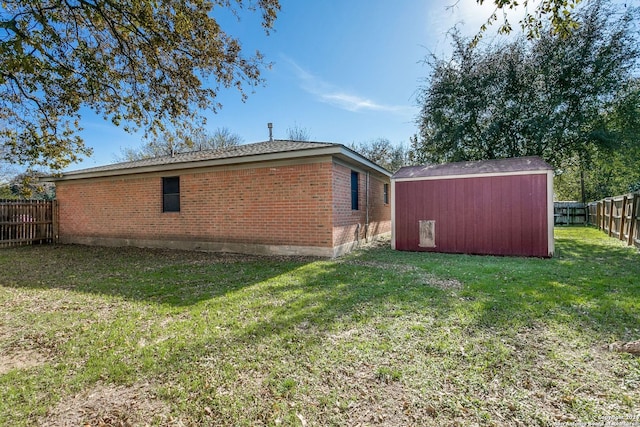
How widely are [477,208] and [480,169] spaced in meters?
1.13

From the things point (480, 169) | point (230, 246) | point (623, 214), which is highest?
point (480, 169)

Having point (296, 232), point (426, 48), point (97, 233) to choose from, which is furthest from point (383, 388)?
point (426, 48)

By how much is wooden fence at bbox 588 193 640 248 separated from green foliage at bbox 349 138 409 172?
1534 cm

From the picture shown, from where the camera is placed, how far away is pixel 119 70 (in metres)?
6.02

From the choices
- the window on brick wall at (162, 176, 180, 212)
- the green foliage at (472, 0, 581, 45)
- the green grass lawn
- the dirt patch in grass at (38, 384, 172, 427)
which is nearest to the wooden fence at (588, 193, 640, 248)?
the green grass lawn

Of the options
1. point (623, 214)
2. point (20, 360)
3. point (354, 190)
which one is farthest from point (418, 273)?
point (623, 214)

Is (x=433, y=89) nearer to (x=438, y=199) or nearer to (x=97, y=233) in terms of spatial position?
(x=438, y=199)

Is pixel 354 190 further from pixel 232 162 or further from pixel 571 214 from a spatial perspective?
pixel 571 214

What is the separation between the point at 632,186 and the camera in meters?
19.3

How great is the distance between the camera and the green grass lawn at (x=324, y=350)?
2.08 meters

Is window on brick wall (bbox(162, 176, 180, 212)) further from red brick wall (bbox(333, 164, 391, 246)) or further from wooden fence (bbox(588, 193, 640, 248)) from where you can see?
wooden fence (bbox(588, 193, 640, 248))

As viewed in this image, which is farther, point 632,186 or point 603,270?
point 632,186

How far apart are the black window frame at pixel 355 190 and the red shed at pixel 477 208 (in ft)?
3.79

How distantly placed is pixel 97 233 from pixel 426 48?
16205 millimetres
